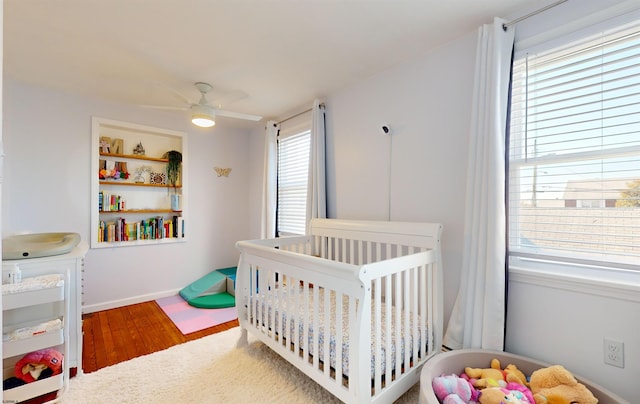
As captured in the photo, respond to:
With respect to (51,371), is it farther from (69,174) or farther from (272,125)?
(272,125)

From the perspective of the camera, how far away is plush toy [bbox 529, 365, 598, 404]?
4.48 feet

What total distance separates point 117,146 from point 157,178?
536 millimetres

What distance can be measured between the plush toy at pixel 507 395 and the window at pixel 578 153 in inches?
28.9

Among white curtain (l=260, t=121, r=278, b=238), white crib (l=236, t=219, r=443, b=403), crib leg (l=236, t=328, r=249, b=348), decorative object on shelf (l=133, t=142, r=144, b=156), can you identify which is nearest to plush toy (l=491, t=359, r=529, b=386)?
white crib (l=236, t=219, r=443, b=403)

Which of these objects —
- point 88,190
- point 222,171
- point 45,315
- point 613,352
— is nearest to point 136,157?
point 88,190

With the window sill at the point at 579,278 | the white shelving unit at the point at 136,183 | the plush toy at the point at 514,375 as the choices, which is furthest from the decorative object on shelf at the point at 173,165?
the plush toy at the point at 514,375

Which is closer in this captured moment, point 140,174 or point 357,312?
point 357,312

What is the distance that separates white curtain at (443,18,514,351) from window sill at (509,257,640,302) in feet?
0.53

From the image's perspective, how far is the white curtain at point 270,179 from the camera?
12.1 feet

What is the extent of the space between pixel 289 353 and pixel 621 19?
2.55 meters

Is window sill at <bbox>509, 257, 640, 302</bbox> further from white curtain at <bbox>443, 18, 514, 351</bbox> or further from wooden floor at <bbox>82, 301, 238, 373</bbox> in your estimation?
wooden floor at <bbox>82, 301, 238, 373</bbox>

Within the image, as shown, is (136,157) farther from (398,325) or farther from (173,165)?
(398,325)

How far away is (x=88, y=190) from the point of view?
3104 millimetres

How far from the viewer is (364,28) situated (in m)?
1.95
